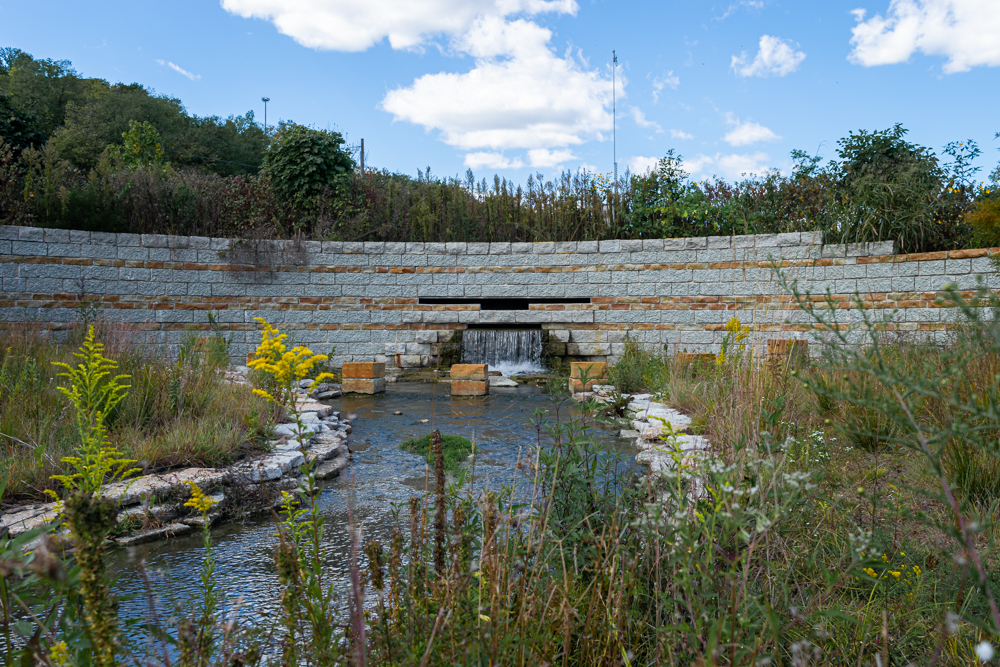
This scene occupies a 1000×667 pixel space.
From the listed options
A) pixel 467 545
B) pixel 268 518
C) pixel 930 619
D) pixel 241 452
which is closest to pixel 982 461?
pixel 930 619

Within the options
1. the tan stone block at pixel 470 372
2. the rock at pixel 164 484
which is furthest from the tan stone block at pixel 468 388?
the rock at pixel 164 484

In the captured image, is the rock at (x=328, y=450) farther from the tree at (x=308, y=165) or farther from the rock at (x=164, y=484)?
the tree at (x=308, y=165)

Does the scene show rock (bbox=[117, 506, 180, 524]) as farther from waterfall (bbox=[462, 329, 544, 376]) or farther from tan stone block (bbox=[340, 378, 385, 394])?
waterfall (bbox=[462, 329, 544, 376])

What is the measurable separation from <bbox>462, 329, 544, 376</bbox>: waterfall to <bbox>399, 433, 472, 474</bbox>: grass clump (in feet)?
13.6

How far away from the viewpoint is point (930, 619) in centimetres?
199

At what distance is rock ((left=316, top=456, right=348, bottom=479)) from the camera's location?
14.3 ft

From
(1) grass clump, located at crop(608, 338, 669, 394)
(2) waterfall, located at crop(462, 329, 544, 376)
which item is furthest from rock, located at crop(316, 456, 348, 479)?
(2) waterfall, located at crop(462, 329, 544, 376)

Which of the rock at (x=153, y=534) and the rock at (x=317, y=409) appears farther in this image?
the rock at (x=317, y=409)

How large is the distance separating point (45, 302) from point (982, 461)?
34.6 feet

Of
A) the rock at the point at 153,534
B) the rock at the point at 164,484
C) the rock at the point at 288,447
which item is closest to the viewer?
the rock at the point at 153,534

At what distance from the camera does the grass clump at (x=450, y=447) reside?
440cm

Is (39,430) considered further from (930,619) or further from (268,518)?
(930,619)

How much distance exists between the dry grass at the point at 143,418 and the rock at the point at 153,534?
1.81 feet

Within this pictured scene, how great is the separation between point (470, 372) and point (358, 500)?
422cm
